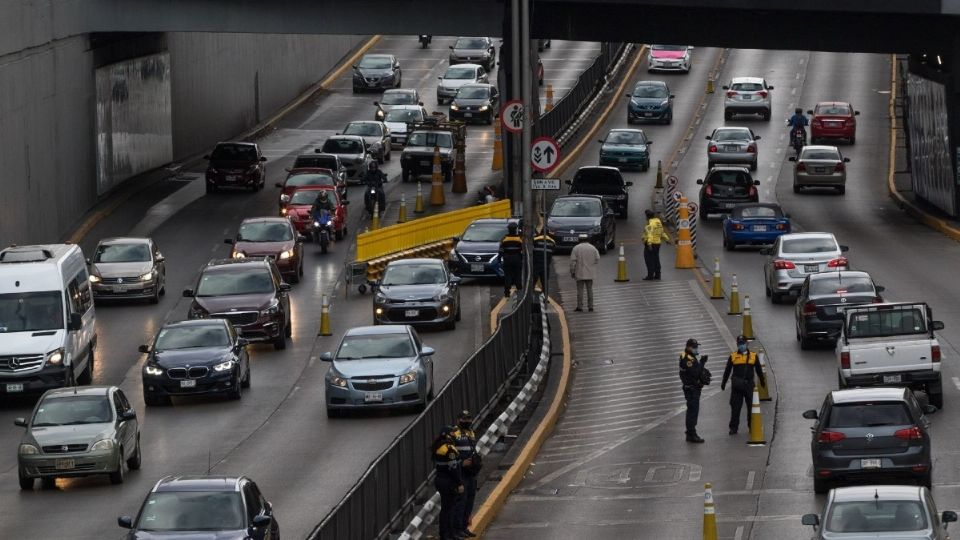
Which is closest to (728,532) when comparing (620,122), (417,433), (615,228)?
(417,433)

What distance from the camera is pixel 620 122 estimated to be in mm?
80750

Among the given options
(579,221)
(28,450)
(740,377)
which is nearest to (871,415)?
(740,377)

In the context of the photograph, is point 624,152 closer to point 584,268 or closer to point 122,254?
Answer: point 584,268

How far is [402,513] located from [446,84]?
2562 inches

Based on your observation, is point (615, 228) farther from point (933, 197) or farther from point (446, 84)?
point (446, 84)

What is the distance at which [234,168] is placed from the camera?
61.8 m

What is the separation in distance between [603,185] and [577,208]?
6.64 meters

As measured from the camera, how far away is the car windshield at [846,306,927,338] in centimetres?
3097

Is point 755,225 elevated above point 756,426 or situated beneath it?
elevated above

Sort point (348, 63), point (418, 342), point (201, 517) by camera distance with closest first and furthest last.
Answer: point (201, 517) → point (418, 342) → point (348, 63)

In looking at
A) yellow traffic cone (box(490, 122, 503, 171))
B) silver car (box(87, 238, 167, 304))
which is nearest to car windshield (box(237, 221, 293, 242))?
silver car (box(87, 238, 167, 304))

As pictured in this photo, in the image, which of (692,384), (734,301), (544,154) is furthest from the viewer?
(734,301)

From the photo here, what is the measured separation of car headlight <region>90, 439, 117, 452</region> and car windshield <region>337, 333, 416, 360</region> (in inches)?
229

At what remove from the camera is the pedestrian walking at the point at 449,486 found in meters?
23.0
